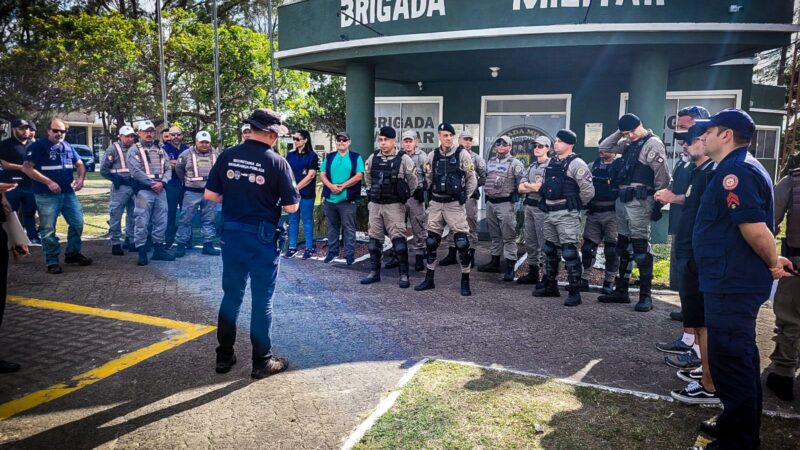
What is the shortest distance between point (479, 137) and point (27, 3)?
20.8 m

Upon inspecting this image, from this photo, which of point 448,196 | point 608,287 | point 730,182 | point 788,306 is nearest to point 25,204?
point 448,196

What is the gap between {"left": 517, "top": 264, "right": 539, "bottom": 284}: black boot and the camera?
7375mm

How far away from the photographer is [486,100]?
42.3 feet

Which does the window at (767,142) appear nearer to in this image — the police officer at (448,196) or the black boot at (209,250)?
the police officer at (448,196)

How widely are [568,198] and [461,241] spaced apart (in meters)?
1.41

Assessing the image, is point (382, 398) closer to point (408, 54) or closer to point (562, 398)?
point (562, 398)

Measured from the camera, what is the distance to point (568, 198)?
6.35 metres

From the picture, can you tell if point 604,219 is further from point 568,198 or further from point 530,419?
point 530,419

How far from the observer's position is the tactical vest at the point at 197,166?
8.52 m

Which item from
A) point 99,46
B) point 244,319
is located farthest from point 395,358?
point 99,46

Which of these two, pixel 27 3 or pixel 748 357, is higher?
pixel 27 3

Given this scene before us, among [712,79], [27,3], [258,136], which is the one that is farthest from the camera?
[27,3]

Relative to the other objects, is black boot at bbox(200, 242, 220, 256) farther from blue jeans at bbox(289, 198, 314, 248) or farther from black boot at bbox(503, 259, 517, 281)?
black boot at bbox(503, 259, 517, 281)

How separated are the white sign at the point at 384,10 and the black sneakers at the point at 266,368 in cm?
715
